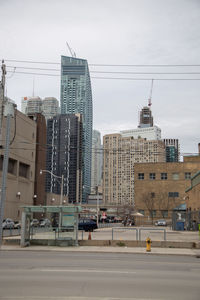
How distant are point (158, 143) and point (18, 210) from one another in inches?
3642

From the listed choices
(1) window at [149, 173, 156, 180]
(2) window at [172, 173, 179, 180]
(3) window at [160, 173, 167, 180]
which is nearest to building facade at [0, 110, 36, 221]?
(1) window at [149, 173, 156, 180]

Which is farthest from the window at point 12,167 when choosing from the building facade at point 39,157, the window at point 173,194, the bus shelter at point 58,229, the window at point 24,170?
the bus shelter at point 58,229

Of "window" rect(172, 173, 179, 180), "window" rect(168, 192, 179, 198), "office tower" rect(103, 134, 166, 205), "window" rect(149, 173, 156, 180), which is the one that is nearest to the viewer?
"window" rect(168, 192, 179, 198)

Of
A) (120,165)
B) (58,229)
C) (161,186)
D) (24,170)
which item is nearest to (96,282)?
(58,229)

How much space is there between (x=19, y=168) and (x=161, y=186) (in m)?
31.3

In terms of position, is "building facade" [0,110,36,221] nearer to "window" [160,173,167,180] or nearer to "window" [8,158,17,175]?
"window" [8,158,17,175]

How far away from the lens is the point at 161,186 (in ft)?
253

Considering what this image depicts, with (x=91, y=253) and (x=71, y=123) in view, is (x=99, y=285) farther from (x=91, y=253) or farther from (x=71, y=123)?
(x=71, y=123)

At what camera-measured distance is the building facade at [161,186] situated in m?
75.8

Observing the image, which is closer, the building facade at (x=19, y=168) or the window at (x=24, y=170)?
the building facade at (x=19, y=168)

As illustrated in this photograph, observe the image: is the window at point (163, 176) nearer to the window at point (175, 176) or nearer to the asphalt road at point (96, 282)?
the window at point (175, 176)

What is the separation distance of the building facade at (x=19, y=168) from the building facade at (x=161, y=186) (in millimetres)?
24797

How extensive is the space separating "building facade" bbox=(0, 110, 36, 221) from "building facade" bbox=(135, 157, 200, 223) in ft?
81.4

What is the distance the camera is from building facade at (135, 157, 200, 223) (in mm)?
75750
